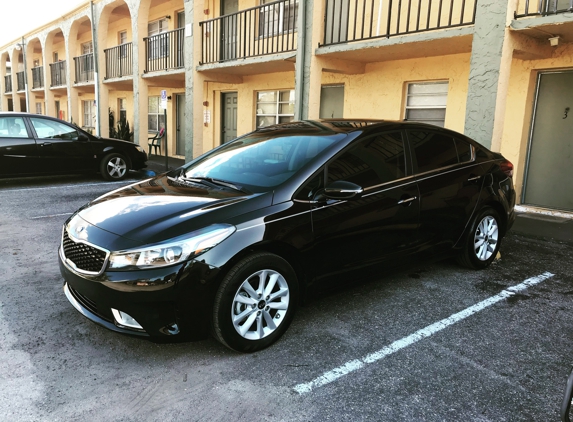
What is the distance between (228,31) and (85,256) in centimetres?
1155

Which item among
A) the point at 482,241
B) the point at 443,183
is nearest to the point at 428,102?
the point at 482,241

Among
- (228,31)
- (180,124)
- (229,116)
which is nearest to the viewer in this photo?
(228,31)

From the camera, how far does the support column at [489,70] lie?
6465 mm

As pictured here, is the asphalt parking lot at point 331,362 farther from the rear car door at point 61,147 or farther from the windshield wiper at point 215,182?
the rear car door at point 61,147

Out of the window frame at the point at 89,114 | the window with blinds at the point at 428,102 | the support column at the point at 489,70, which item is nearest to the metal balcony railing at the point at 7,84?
the window frame at the point at 89,114

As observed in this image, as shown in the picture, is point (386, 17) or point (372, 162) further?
point (386, 17)

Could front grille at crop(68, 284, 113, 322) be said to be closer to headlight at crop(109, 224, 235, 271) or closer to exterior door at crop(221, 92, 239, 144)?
headlight at crop(109, 224, 235, 271)

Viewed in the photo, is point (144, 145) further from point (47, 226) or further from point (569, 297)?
point (569, 297)

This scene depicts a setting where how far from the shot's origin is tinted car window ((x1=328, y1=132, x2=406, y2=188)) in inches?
143

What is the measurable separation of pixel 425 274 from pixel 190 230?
2.92 m

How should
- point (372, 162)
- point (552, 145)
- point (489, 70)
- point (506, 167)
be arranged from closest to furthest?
point (372, 162), point (506, 167), point (489, 70), point (552, 145)

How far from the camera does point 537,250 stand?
5.95 m

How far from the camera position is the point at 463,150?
4.73m

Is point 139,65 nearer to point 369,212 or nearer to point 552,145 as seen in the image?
point 552,145
